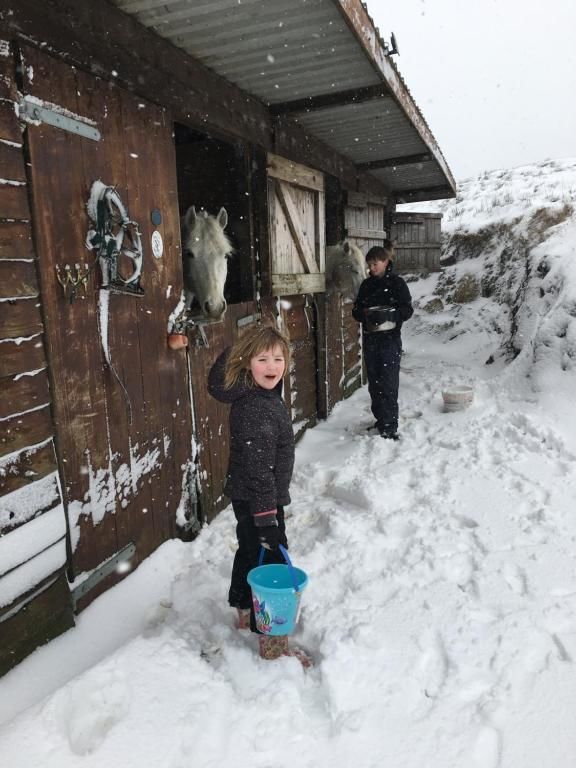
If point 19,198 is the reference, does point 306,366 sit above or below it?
below

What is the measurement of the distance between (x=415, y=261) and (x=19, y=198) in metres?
11.0

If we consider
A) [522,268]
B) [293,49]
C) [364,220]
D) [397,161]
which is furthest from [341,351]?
[522,268]

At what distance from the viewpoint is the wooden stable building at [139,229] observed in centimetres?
228

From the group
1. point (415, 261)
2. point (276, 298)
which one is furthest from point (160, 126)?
point (415, 261)

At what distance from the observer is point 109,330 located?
2854 millimetres

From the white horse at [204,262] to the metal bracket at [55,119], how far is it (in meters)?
1.00

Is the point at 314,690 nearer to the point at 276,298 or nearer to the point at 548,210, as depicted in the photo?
the point at 276,298

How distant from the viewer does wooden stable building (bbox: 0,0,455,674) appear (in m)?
2.28

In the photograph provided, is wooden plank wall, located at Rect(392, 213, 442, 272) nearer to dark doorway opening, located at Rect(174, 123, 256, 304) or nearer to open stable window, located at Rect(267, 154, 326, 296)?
open stable window, located at Rect(267, 154, 326, 296)

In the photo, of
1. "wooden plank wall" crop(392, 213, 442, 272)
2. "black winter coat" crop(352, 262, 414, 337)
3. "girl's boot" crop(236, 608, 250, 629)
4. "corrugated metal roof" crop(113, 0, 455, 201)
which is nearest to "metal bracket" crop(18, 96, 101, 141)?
"corrugated metal roof" crop(113, 0, 455, 201)

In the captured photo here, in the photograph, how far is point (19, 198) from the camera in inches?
88.4

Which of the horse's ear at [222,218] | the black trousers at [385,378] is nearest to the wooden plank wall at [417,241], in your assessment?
the black trousers at [385,378]

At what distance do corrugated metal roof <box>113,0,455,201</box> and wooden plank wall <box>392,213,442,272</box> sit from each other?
6.57 meters

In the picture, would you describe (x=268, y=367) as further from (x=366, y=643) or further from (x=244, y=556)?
(x=366, y=643)
